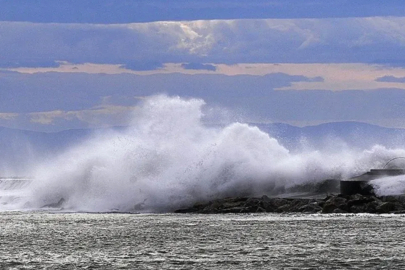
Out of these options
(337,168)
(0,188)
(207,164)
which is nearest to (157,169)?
(207,164)

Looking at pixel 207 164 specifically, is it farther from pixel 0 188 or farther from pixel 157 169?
pixel 0 188

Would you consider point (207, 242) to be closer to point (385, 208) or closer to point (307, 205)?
point (385, 208)

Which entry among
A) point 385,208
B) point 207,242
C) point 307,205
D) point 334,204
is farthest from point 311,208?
point 207,242

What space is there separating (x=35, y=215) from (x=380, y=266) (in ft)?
102

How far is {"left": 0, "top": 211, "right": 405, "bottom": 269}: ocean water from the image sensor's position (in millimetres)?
28500

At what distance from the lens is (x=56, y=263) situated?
95.0ft

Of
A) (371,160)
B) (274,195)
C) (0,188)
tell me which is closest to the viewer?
(274,195)

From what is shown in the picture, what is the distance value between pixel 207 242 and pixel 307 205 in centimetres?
1595

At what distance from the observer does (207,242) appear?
1372 inches

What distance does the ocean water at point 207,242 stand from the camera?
93.5 ft

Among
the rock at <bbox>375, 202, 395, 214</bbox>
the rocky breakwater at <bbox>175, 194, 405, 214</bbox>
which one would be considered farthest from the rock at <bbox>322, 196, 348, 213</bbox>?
the rock at <bbox>375, 202, 395, 214</bbox>

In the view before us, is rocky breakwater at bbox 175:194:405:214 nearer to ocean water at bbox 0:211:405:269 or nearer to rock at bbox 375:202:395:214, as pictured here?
rock at bbox 375:202:395:214

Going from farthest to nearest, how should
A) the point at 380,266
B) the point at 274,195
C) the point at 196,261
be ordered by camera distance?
the point at 274,195 < the point at 196,261 < the point at 380,266

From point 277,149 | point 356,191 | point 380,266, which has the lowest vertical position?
point 380,266
